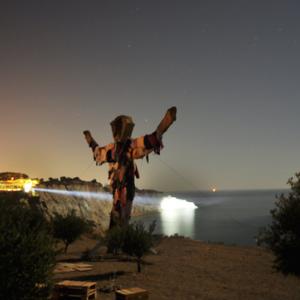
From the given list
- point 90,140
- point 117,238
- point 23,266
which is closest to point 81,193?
point 90,140

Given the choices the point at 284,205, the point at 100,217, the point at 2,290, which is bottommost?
the point at 100,217

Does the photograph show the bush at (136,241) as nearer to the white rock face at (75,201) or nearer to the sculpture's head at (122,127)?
the sculpture's head at (122,127)

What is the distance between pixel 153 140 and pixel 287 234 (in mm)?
12152

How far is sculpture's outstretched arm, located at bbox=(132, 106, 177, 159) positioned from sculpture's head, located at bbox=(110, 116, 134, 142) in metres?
0.88

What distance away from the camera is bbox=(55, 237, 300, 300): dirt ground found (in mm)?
16188

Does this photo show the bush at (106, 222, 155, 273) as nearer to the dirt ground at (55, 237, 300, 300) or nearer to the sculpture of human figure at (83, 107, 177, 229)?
the dirt ground at (55, 237, 300, 300)

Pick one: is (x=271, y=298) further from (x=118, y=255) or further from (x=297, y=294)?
(x=118, y=255)

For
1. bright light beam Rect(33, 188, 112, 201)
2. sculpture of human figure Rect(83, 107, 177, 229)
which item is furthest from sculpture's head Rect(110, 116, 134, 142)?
bright light beam Rect(33, 188, 112, 201)

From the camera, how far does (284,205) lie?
13656mm

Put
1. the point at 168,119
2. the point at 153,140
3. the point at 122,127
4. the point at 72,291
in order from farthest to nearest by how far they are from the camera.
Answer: the point at 122,127, the point at 153,140, the point at 168,119, the point at 72,291

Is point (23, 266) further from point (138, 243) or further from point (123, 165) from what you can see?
point (123, 165)

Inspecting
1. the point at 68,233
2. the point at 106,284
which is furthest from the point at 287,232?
the point at 68,233

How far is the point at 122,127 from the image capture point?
2577cm

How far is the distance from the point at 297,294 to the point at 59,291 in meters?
11.6
